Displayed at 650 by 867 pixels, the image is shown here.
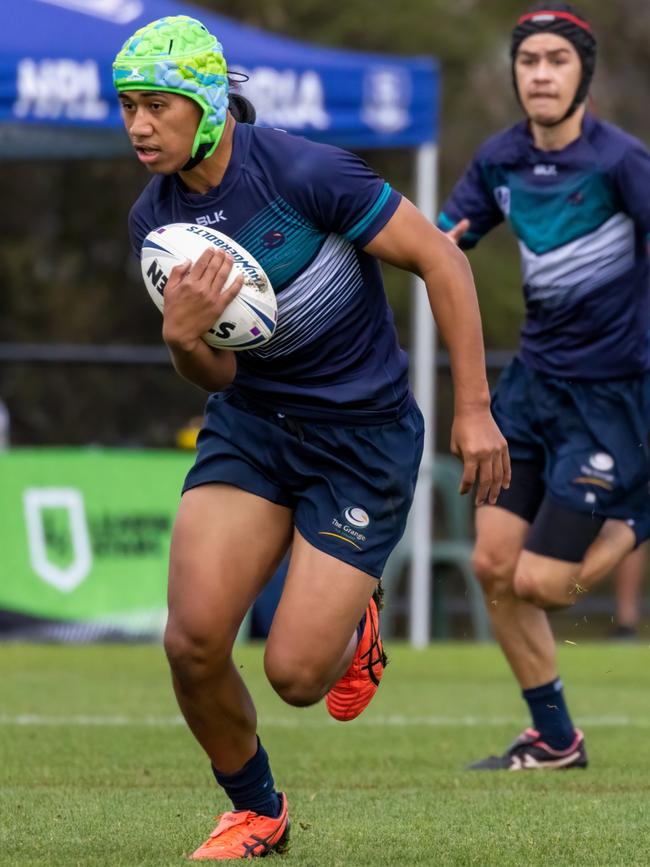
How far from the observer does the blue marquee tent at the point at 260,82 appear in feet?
34.9

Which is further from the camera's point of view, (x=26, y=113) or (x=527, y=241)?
(x=26, y=113)

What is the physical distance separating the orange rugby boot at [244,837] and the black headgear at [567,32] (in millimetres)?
3048

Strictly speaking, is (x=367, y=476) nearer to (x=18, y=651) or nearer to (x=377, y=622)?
(x=377, y=622)

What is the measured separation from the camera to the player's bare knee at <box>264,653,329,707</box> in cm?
470

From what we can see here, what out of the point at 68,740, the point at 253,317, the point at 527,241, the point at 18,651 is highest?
the point at 253,317

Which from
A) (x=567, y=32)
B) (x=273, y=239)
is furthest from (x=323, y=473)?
(x=567, y=32)

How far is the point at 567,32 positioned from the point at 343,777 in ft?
9.28

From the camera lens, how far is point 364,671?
518cm

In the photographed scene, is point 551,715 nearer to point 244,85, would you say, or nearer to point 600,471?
point 600,471

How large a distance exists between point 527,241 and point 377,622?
2.04m

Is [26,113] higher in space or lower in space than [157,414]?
higher

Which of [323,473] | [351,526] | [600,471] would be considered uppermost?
[323,473]

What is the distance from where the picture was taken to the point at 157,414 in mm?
13195

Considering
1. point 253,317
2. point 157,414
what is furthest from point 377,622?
point 157,414
